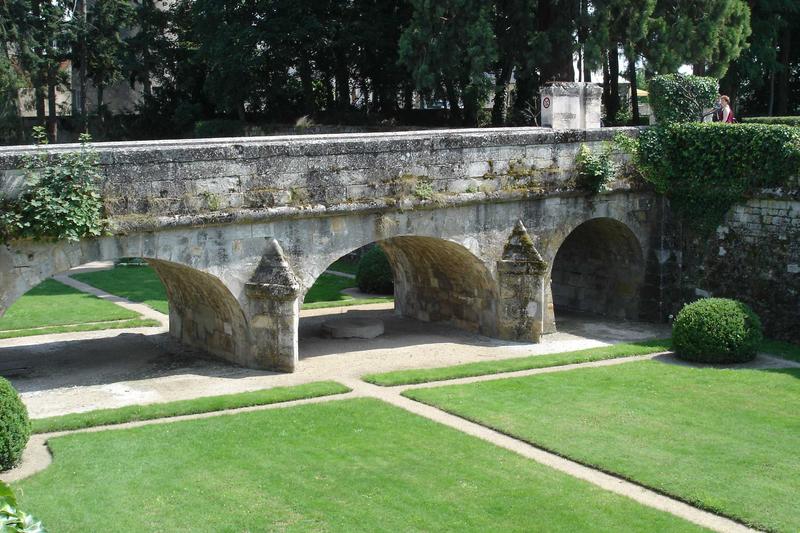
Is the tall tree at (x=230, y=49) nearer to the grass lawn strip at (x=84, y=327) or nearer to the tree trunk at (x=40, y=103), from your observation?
the tree trunk at (x=40, y=103)

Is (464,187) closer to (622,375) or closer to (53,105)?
(622,375)

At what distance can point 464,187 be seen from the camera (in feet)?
61.3

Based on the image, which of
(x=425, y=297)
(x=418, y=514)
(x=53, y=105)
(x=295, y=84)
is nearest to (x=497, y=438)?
(x=418, y=514)

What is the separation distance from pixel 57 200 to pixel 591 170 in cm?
976

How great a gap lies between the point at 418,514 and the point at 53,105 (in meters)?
33.2

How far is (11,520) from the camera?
13.5ft

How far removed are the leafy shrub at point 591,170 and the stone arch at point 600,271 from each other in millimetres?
1050

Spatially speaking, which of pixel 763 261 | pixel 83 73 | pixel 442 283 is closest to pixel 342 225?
pixel 442 283

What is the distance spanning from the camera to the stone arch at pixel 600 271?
71.0 ft

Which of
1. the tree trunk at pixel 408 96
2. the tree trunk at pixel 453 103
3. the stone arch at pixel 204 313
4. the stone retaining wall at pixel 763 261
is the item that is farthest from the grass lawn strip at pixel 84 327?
the tree trunk at pixel 408 96

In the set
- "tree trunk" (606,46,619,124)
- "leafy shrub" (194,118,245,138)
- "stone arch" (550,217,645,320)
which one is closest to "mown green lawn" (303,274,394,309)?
"stone arch" (550,217,645,320)

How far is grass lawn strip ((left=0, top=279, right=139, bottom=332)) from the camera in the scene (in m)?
22.1

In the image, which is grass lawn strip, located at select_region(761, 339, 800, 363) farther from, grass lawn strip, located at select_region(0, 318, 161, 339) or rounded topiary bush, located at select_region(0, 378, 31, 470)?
rounded topiary bush, located at select_region(0, 378, 31, 470)

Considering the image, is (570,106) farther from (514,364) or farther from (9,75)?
(9,75)
